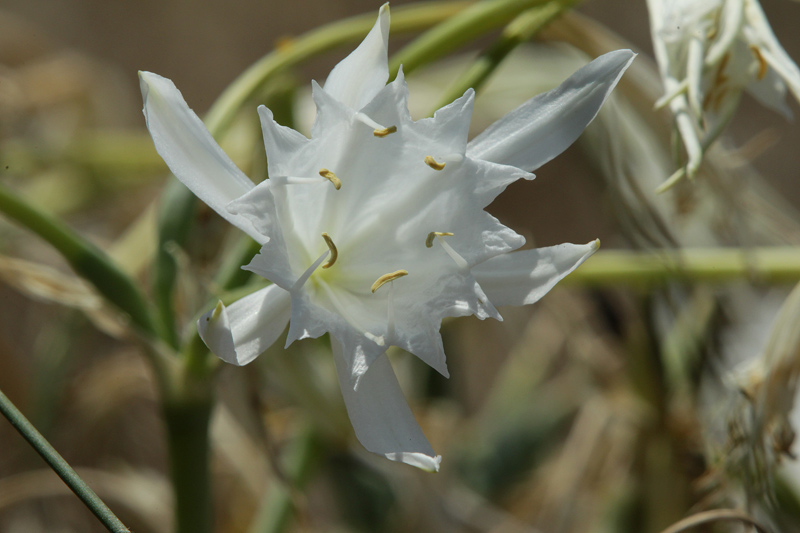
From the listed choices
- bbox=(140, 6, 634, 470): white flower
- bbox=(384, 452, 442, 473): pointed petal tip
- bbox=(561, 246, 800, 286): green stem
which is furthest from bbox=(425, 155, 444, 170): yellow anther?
bbox=(561, 246, 800, 286): green stem

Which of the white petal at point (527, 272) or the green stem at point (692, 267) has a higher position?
the white petal at point (527, 272)

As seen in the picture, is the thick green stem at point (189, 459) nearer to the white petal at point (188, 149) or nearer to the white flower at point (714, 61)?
the white petal at point (188, 149)

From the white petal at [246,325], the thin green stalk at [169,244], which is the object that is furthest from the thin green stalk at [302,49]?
the white petal at [246,325]

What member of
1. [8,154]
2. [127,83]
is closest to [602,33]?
[8,154]

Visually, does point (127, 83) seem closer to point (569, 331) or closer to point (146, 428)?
point (146, 428)

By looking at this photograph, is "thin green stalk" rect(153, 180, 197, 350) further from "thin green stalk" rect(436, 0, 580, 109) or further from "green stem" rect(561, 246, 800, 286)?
"green stem" rect(561, 246, 800, 286)

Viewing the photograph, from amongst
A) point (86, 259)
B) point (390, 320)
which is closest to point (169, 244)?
point (86, 259)
